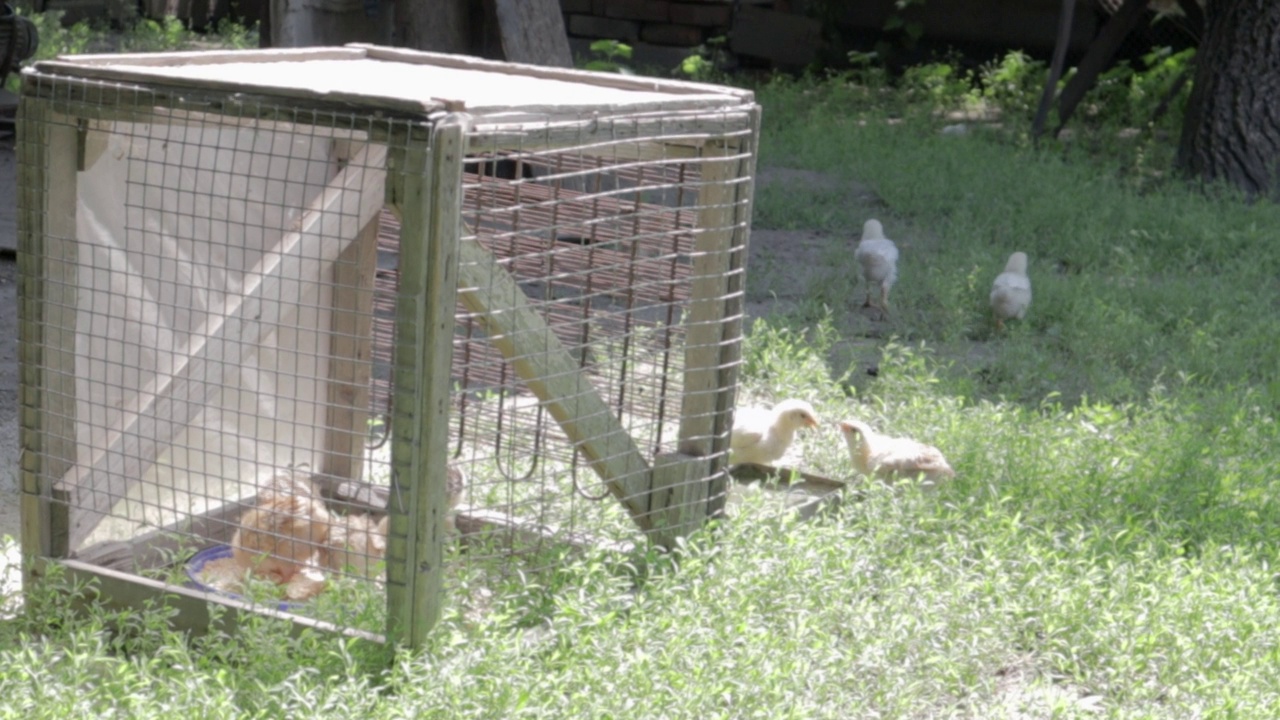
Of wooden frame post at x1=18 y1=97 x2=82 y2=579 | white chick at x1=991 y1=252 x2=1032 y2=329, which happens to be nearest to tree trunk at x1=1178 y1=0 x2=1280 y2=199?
white chick at x1=991 y1=252 x2=1032 y2=329

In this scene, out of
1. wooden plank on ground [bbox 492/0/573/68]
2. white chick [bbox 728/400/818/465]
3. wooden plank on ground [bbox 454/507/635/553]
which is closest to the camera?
wooden plank on ground [bbox 454/507/635/553]

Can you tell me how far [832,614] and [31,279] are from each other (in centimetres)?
195

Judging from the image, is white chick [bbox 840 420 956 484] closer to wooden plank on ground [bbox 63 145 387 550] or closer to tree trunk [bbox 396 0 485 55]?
wooden plank on ground [bbox 63 145 387 550]

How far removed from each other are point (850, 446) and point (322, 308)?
2011 millimetres

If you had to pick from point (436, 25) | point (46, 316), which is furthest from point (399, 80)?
point (436, 25)

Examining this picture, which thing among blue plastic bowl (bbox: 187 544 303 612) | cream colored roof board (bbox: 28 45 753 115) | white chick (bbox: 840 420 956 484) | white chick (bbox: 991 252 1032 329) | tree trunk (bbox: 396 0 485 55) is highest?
tree trunk (bbox: 396 0 485 55)

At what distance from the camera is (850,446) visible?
4.48 m

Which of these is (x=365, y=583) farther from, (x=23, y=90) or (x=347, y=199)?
(x=23, y=90)

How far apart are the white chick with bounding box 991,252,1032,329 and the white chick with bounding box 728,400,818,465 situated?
2.18m

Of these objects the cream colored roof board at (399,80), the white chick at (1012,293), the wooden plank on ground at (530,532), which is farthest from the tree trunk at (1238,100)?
the wooden plank on ground at (530,532)

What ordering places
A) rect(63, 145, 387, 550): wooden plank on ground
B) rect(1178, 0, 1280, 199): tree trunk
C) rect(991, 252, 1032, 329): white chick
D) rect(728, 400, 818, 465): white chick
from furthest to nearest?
rect(1178, 0, 1280, 199): tree trunk → rect(991, 252, 1032, 329): white chick → rect(728, 400, 818, 465): white chick → rect(63, 145, 387, 550): wooden plank on ground

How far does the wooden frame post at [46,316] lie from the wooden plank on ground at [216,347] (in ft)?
0.21

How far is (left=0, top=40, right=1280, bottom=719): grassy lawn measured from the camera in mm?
2932

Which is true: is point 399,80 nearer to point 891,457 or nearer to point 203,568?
point 203,568
